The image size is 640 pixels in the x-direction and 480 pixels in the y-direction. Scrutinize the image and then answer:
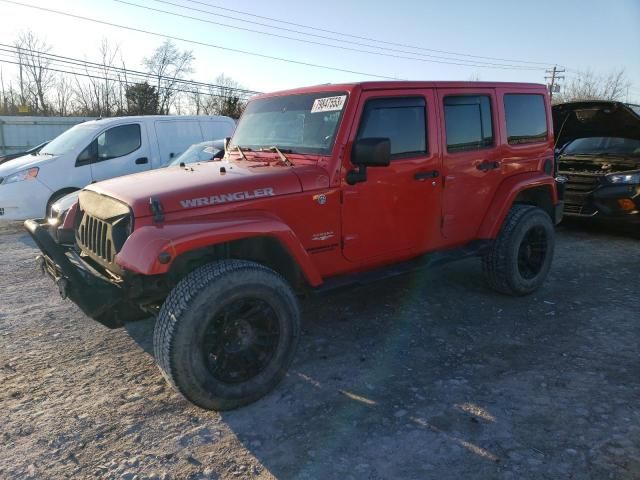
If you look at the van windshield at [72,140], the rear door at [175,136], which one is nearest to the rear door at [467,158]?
the rear door at [175,136]

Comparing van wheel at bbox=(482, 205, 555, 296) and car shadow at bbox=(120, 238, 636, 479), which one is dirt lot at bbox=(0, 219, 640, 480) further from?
van wheel at bbox=(482, 205, 555, 296)

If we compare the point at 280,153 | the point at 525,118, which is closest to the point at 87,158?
the point at 280,153

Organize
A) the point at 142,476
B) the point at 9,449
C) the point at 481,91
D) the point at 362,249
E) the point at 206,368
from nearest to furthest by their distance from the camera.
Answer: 1. the point at 142,476
2. the point at 9,449
3. the point at 206,368
4. the point at 362,249
5. the point at 481,91

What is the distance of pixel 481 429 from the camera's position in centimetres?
278

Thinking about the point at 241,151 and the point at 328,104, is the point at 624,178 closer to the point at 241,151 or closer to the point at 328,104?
the point at 328,104

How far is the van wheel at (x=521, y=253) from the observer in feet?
15.1

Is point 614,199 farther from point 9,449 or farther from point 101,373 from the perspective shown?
point 9,449

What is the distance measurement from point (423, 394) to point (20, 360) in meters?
2.99

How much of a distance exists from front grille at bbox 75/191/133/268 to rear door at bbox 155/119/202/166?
5721mm

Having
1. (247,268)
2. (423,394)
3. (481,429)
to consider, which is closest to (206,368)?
(247,268)

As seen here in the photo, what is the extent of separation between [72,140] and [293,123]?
6.22 metres

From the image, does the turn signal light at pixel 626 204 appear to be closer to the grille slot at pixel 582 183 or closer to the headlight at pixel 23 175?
the grille slot at pixel 582 183

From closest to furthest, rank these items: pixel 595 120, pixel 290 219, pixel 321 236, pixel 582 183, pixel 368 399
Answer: pixel 368 399 → pixel 290 219 → pixel 321 236 → pixel 582 183 → pixel 595 120

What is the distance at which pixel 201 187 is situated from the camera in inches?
120
